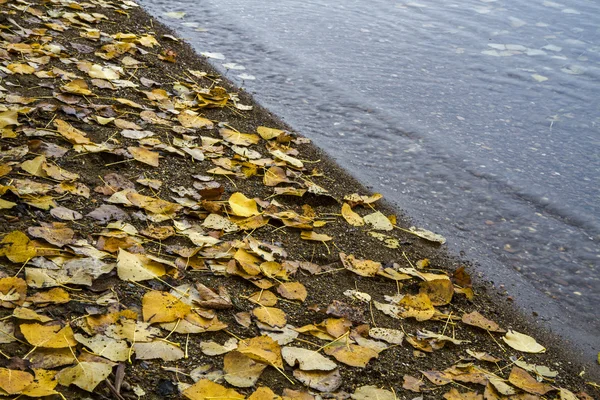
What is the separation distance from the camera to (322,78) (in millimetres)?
4312

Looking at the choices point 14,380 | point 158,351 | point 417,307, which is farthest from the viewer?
point 417,307

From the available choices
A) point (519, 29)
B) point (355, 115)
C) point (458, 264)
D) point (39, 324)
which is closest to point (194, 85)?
point (355, 115)

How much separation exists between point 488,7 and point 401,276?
4.40m

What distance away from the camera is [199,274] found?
1.93m

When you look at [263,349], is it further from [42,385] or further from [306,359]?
[42,385]

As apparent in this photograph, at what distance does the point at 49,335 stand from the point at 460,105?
3.13m

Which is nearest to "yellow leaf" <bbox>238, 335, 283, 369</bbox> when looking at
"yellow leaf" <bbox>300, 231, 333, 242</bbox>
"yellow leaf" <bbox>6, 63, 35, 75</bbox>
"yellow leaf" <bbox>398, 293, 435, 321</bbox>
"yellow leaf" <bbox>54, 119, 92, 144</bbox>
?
"yellow leaf" <bbox>398, 293, 435, 321</bbox>

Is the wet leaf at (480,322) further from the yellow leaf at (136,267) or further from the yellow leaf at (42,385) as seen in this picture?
the yellow leaf at (42,385)

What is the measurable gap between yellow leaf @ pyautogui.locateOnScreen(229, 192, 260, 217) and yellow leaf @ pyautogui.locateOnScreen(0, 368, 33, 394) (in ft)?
3.45

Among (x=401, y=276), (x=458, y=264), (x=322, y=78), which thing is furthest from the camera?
(x=322, y=78)

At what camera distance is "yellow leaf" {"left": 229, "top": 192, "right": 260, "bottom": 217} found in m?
2.32

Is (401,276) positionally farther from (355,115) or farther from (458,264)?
(355,115)

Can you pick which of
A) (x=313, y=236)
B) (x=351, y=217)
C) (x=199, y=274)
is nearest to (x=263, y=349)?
(x=199, y=274)

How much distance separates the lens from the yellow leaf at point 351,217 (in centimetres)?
258
